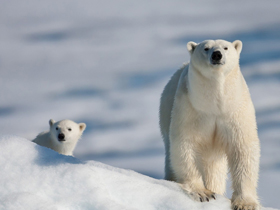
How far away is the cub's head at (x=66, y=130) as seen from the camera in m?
9.77

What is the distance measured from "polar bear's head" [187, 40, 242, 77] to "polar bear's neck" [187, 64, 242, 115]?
6 cm

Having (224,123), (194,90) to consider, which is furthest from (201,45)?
(224,123)

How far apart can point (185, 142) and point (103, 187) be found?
1.39m

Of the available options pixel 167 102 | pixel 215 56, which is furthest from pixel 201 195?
pixel 167 102

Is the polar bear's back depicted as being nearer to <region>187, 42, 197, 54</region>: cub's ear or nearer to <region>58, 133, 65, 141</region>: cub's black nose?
<region>187, 42, 197, 54</region>: cub's ear

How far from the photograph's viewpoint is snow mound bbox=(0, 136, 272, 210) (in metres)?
3.39

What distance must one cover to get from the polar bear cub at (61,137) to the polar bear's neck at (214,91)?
566 centimetres

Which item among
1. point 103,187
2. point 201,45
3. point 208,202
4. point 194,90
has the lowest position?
point 208,202

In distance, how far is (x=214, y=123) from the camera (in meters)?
4.69

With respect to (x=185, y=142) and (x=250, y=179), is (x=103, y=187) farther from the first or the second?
(x=250, y=179)

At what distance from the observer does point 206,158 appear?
510 cm

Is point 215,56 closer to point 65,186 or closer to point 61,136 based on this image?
point 65,186

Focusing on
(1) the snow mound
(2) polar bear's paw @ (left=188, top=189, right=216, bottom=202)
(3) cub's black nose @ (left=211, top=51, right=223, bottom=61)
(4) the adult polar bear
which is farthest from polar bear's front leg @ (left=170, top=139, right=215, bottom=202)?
(3) cub's black nose @ (left=211, top=51, right=223, bottom=61)

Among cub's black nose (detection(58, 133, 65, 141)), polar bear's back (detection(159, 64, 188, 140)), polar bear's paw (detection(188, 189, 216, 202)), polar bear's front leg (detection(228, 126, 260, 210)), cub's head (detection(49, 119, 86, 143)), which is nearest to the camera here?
polar bear's paw (detection(188, 189, 216, 202))
